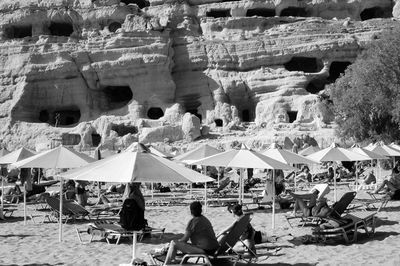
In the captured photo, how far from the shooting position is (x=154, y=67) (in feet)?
127

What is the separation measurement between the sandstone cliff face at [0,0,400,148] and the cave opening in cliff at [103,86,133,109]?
13 centimetres

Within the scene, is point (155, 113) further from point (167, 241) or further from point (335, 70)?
point (167, 241)

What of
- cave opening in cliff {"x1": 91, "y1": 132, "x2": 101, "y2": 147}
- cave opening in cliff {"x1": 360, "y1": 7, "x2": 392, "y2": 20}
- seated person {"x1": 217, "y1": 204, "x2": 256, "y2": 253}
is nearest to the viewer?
seated person {"x1": 217, "y1": 204, "x2": 256, "y2": 253}

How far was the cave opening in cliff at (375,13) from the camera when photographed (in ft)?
149

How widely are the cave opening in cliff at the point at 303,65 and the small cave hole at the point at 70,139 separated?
15.9 meters

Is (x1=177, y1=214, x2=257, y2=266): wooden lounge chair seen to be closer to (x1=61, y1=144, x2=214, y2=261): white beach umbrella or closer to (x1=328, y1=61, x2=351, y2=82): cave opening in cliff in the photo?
(x1=61, y1=144, x2=214, y2=261): white beach umbrella

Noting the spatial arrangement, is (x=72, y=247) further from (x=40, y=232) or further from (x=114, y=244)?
(x=40, y=232)

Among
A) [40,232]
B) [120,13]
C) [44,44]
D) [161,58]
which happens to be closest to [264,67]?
[161,58]

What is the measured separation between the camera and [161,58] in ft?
126

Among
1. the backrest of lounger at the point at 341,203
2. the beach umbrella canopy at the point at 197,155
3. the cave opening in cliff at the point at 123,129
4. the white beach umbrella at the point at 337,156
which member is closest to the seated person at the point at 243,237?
the backrest of lounger at the point at 341,203

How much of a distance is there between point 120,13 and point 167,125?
11.5 metres

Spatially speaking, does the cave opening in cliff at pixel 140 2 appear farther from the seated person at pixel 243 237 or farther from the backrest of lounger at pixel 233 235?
the backrest of lounger at pixel 233 235

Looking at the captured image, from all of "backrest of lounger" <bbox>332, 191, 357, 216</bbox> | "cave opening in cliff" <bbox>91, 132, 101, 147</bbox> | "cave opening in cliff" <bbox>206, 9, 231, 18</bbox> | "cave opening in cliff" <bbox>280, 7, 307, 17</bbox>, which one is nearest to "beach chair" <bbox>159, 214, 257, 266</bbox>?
"backrest of lounger" <bbox>332, 191, 357, 216</bbox>

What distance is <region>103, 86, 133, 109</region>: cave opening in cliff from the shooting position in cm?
4141
